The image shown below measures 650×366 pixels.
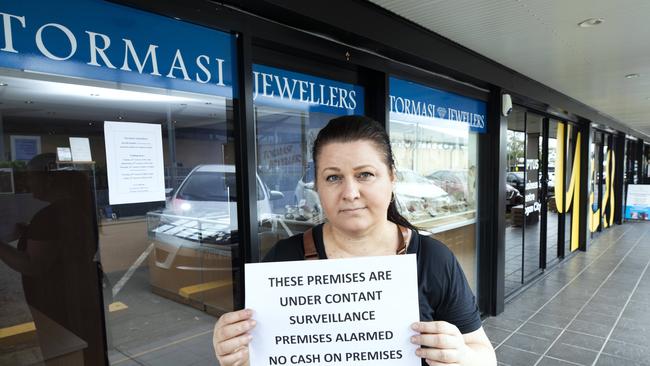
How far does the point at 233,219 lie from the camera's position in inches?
90.7

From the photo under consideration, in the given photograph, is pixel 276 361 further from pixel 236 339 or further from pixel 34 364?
pixel 34 364

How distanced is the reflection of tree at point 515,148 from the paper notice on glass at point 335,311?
4854mm

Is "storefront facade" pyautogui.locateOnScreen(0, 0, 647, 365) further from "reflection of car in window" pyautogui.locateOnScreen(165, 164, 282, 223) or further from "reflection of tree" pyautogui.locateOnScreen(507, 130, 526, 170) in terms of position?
"reflection of tree" pyautogui.locateOnScreen(507, 130, 526, 170)

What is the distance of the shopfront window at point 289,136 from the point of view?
8.06 ft

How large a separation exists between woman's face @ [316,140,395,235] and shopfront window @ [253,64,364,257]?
1.28m

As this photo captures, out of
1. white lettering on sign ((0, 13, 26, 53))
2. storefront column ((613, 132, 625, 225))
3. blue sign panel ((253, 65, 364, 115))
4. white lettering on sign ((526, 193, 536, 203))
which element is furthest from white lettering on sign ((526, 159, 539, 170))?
storefront column ((613, 132, 625, 225))

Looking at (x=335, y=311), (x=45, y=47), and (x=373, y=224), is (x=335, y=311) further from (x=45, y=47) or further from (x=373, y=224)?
(x=45, y=47)

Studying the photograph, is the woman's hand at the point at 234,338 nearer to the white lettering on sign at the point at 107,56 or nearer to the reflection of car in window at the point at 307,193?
the white lettering on sign at the point at 107,56

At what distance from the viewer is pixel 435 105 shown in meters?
3.86

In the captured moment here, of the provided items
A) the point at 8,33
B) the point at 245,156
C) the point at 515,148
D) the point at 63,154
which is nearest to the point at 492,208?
the point at 515,148

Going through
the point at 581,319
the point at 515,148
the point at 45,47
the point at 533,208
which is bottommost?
the point at 581,319

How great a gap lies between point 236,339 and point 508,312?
448cm

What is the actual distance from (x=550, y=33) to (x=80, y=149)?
3407mm

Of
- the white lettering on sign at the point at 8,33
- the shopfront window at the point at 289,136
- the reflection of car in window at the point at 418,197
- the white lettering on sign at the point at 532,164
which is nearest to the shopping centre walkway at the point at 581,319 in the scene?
the reflection of car in window at the point at 418,197
